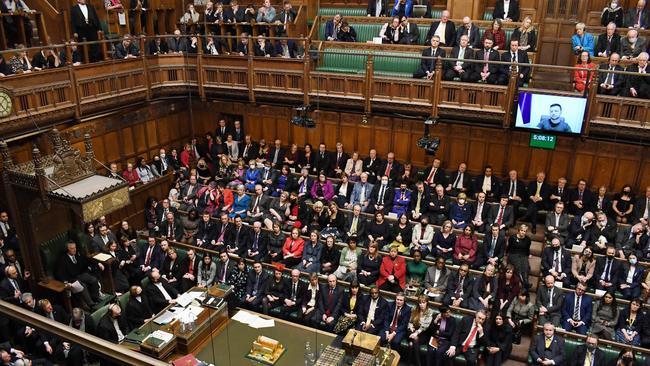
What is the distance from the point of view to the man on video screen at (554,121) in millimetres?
9156

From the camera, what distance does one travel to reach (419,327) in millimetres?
7883

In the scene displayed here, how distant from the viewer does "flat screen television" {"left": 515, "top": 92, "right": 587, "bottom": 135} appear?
9070mm

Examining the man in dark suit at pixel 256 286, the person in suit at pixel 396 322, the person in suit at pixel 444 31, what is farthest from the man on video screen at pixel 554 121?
the man in dark suit at pixel 256 286

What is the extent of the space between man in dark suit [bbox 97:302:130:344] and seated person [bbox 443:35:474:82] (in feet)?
22.7

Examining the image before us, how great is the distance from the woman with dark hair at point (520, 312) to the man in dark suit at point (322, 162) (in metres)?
Answer: 5.20

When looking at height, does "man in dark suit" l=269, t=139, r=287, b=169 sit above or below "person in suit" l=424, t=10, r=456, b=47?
below

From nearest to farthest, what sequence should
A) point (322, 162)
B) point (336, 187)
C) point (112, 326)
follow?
point (112, 326), point (336, 187), point (322, 162)

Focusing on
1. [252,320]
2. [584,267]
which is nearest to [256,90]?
[252,320]

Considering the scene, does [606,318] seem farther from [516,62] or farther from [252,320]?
[252,320]

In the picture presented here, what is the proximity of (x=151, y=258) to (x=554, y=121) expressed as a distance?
294 inches

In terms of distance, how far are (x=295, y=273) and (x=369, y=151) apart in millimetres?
4841

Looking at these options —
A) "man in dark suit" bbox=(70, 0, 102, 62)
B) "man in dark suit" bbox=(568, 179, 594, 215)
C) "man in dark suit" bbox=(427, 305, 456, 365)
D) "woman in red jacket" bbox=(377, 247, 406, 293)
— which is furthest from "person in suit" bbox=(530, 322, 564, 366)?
"man in dark suit" bbox=(70, 0, 102, 62)

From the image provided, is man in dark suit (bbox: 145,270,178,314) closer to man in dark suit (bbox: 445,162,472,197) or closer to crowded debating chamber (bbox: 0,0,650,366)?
crowded debating chamber (bbox: 0,0,650,366)

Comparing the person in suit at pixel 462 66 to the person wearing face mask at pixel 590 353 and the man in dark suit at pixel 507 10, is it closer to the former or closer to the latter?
the man in dark suit at pixel 507 10
